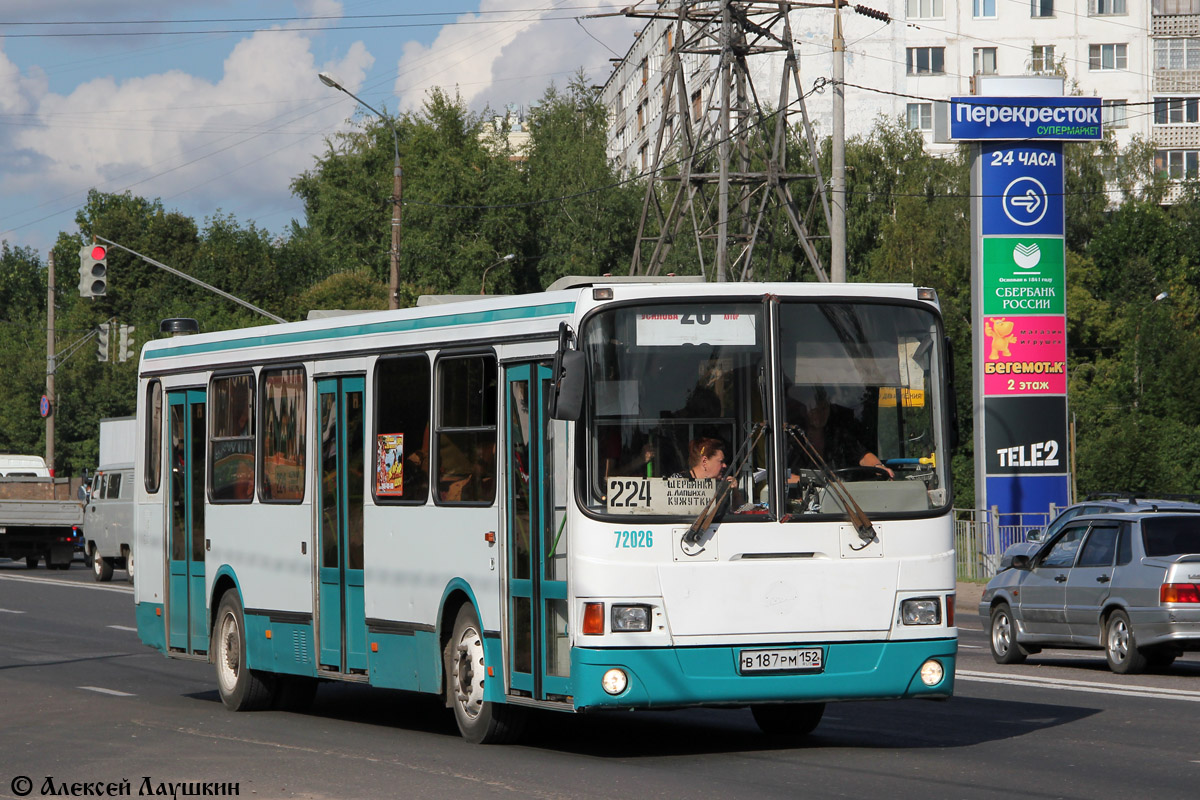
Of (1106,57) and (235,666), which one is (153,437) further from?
(1106,57)

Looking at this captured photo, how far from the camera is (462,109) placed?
9088 cm

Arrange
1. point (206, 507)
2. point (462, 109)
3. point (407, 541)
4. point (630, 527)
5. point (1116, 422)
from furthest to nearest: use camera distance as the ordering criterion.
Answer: point (462, 109)
point (1116, 422)
point (206, 507)
point (407, 541)
point (630, 527)

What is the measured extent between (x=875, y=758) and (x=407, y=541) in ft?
11.0

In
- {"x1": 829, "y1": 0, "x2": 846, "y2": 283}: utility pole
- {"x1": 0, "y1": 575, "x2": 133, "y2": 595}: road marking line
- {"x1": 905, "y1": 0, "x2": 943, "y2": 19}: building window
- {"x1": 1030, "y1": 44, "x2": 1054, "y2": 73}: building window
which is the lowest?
{"x1": 0, "y1": 575, "x2": 133, "y2": 595}: road marking line

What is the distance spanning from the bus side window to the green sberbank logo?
81.9 ft

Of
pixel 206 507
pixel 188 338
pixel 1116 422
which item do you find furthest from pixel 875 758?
pixel 1116 422

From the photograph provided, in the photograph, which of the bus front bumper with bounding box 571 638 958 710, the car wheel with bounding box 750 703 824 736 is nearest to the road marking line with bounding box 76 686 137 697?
the car wheel with bounding box 750 703 824 736

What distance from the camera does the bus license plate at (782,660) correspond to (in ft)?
33.9

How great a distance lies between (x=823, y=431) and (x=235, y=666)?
19.5 feet

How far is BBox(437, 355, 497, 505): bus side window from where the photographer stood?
11.3 m

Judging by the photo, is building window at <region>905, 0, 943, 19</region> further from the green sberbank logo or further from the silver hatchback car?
the silver hatchback car

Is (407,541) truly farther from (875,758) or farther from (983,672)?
(983,672)

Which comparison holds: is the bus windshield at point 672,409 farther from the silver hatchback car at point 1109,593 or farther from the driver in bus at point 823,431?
the silver hatchback car at point 1109,593

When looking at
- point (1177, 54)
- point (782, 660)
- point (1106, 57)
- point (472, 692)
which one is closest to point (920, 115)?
point (1106, 57)
